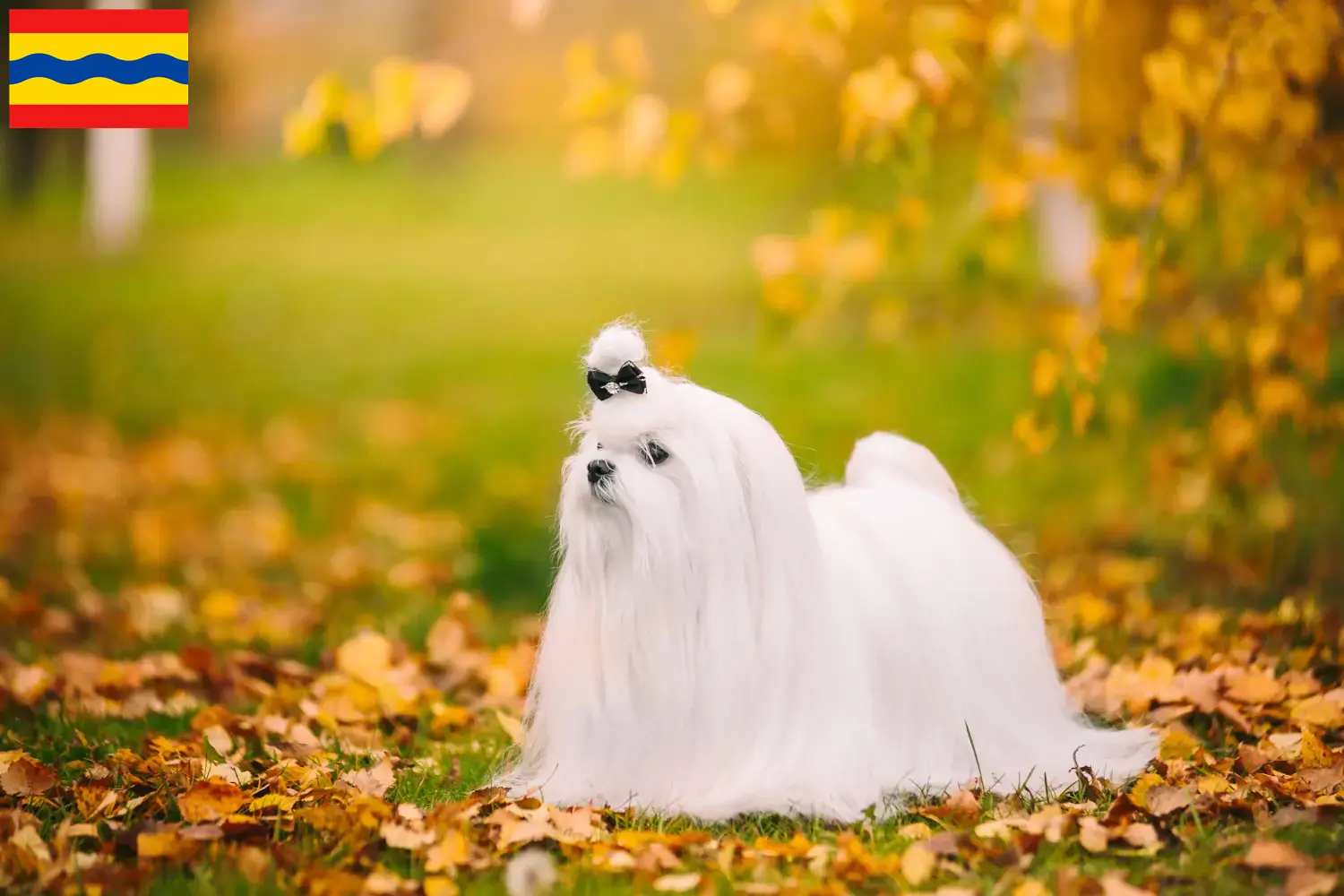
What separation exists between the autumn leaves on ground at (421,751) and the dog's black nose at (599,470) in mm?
790

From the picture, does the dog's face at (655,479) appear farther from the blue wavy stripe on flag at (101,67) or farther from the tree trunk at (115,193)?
the tree trunk at (115,193)

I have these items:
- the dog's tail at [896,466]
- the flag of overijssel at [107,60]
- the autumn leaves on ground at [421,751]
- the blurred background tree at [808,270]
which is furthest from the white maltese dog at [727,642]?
the flag of overijssel at [107,60]

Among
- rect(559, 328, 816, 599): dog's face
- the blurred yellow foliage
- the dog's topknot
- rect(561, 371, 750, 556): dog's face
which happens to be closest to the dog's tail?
rect(559, 328, 816, 599): dog's face

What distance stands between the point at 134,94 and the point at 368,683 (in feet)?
14.1

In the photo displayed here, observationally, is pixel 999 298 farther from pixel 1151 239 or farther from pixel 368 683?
pixel 368 683

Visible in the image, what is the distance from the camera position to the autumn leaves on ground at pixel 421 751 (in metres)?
2.98

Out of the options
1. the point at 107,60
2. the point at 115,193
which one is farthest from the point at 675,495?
the point at 115,193

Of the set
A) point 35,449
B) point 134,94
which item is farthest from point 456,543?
point 35,449

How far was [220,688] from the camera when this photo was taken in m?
A: 4.72

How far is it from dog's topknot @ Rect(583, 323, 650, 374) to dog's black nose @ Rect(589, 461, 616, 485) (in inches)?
9.4

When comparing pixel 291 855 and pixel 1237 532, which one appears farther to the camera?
pixel 1237 532

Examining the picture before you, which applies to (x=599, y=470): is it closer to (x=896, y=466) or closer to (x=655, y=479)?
(x=655, y=479)

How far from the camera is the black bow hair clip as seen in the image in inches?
130

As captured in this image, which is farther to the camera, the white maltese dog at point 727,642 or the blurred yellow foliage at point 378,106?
the blurred yellow foliage at point 378,106
